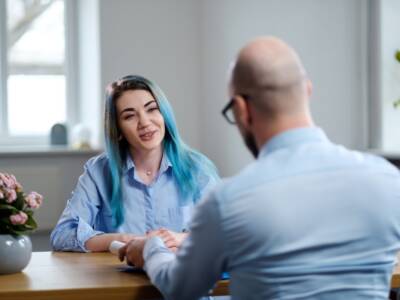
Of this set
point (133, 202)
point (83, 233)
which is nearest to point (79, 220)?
point (83, 233)

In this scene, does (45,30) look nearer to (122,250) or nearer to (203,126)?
(203,126)

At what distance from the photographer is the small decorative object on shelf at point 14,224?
2.04 metres

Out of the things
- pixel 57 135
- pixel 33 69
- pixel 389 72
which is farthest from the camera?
pixel 33 69

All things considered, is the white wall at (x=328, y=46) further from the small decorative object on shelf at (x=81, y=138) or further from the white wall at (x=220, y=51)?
the small decorative object on shelf at (x=81, y=138)

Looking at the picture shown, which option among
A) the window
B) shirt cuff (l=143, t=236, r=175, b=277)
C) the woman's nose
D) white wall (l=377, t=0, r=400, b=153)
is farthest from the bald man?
the window

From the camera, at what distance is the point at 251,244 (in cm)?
143

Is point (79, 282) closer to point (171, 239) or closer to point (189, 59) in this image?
point (171, 239)

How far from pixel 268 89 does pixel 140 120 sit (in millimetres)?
1183

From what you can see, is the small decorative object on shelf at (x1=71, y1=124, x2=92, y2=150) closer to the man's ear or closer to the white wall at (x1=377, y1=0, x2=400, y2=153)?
the white wall at (x1=377, y1=0, x2=400, y2=153)

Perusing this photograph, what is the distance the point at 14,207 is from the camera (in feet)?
6.78

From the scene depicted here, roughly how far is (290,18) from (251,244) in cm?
310

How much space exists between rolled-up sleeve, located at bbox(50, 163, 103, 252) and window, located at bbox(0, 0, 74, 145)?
2.84 m

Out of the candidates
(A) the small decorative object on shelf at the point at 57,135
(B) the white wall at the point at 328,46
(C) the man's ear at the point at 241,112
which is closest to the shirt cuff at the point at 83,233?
(C) the man's ear at the point at 241,112

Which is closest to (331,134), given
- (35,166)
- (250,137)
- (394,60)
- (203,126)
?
(394,60)
